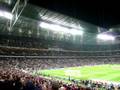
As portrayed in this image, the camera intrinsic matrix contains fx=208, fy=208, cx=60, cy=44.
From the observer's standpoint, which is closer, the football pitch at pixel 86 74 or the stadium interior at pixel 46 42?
the football pitch at pixel 86 74

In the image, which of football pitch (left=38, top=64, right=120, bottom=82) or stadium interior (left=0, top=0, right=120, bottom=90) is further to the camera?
stadium interior (left=0, top=0, right=120, bottom=90)

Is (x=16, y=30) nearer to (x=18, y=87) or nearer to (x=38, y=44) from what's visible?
(x=38, y=44)

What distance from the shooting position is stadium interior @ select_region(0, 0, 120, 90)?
35.3 m

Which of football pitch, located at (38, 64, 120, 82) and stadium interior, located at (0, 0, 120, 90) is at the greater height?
stadium interior, located at (0, 0, 120, 90)

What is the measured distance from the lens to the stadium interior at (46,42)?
116ft

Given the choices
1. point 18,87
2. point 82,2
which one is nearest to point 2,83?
point 18,87

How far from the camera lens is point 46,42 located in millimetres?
64312

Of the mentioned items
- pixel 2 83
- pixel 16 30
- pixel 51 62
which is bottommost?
pixel 51 62

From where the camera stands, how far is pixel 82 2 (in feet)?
94.3

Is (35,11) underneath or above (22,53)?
above

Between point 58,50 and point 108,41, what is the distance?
24.5 metres

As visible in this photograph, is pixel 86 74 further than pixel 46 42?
No

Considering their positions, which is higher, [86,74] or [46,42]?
[46,42]

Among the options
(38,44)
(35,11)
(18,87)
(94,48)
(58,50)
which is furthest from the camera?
(94,48)
